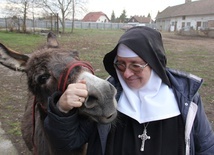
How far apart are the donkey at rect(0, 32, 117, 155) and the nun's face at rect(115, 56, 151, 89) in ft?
0.83

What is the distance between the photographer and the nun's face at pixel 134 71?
178 cm

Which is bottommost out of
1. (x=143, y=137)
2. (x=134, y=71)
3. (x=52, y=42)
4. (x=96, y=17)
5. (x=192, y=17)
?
(x=143, y=137)

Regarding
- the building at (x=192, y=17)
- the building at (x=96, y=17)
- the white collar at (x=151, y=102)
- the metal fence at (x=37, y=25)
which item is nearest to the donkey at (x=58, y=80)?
the white collar at (x=151, y=102)

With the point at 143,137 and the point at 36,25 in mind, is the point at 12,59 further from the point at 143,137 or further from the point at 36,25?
the point at 36,25

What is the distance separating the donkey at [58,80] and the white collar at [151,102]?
218 mm

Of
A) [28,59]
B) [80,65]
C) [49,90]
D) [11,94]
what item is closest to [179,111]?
[80,65]

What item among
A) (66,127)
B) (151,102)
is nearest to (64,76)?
(66,127)

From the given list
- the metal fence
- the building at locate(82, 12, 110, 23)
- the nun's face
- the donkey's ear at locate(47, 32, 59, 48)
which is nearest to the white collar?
the nun's face

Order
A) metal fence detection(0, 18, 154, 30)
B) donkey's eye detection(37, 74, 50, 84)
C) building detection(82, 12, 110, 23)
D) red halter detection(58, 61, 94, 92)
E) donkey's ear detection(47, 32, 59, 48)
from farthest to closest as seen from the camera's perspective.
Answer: building detection(82, 12, 110, 23) → metal fence detection(0, 18, 154, 30) → donkey's ear detection(47, 32, 59, 48) → donkey's eye detection(37, 74, 50, 84) → red halter detection(58, 61, 94, 92)

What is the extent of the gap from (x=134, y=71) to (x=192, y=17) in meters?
50.5

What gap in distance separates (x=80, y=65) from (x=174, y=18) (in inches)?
2252

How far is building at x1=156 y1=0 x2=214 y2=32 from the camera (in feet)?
140

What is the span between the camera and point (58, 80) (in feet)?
6.31

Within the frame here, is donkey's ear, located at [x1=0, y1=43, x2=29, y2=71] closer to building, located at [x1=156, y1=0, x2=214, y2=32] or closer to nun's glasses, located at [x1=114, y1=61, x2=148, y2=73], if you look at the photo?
nun's glasses, located at [x1=114, y1=61, x2=148, y2=73]
